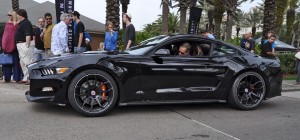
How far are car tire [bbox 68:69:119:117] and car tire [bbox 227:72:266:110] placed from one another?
228 centimetres

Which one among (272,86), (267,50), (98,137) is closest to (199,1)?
(267,50)

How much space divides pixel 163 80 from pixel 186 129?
1.12m

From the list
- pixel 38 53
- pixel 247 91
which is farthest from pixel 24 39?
pixel 247 91

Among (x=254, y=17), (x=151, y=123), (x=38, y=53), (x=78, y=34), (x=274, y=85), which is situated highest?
(x=254, y=17)

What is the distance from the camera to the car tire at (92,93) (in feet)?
18.4

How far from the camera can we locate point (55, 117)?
18.6ft

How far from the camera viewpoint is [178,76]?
20.4 feet

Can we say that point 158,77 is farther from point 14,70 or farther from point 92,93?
point 14,70

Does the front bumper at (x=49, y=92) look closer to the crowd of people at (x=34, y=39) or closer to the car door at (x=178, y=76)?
the car door at (x=178, y=76)

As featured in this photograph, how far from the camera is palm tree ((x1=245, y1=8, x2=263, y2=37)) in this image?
75125mm

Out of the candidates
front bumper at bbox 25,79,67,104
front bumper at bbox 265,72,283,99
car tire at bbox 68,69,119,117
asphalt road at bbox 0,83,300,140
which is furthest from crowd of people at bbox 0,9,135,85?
front bumper at bbox 265,72,283,99

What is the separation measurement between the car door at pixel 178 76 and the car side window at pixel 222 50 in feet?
0.76

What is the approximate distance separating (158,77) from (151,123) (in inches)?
34.4

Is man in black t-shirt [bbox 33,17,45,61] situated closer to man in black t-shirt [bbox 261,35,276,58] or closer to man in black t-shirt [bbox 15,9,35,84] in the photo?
man in black t-shirt [bbox 15,9,35,84]
